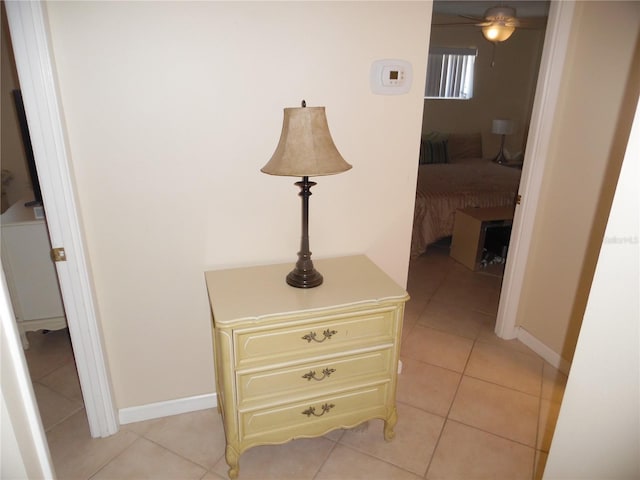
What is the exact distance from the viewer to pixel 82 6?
1.41m

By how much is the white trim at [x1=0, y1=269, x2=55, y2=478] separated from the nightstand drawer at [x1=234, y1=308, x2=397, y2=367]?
2.17 ft

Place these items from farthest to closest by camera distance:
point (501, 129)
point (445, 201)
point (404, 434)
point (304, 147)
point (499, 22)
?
point (501, 129)
point (499, 22)
point (445, 201)
point (404, 434)
point (304, 147)

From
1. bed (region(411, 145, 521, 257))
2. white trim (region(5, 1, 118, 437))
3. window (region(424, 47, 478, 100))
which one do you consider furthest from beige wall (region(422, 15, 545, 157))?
white trim (region(5, 1, 118, 437))

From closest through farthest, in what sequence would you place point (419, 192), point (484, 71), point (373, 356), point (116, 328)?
point (373, 356), point (116, 328), point (419, 192), point (484, 71)

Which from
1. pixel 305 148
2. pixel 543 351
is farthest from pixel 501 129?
pixel 305 148

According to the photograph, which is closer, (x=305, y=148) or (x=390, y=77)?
(x=305, y=148)

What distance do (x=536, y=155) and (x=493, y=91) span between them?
4.27 meters

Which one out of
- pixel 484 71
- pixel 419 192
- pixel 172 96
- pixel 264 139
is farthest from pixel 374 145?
pixel 484 71

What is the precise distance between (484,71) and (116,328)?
19.4 ft

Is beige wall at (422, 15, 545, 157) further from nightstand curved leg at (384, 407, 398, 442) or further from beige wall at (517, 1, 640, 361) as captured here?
nightstand curved leg at (384, 407, 398, 442)

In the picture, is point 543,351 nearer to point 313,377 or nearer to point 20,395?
point 313,377

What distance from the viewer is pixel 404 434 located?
193cm

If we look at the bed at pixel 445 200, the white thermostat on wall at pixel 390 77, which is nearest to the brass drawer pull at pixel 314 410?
the white thermostat on wall at pixel 390 77

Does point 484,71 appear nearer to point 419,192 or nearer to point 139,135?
point 419,192
